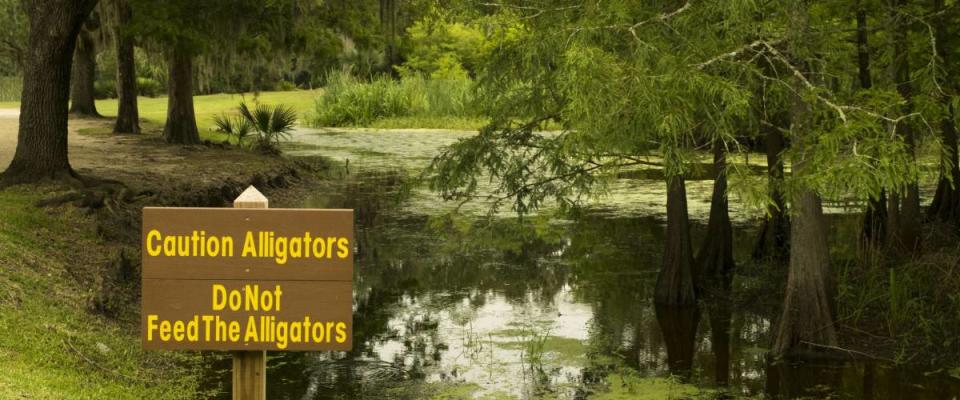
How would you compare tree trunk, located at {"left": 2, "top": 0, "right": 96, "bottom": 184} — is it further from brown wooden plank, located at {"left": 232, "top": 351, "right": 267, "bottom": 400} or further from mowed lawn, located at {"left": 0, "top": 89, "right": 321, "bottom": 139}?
mowed lawn, located at {"left": 0, "top": 89, "right": 321, "bottom": 139}

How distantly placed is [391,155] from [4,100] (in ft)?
70.3

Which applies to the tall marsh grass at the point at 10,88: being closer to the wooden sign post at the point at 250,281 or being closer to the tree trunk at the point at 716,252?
the tree trunk at the point at 716,252

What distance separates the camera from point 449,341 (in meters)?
11.4

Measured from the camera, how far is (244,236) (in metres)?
4.98

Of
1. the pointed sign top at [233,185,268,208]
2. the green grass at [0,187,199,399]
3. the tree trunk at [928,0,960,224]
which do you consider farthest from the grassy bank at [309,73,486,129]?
the pointed sign top at [233,185,268,208]

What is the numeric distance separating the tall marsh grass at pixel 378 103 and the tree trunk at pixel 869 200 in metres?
22.1

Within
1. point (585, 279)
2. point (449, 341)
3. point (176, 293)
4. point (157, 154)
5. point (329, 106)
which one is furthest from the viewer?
point (329, 106)

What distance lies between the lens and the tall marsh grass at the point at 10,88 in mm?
43219

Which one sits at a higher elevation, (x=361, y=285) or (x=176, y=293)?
(x=176, y=293)

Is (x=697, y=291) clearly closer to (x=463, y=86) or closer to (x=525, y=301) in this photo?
(x=525, y=301)

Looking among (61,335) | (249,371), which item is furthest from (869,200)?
(249,371)

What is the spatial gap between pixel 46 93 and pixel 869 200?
9.51 m

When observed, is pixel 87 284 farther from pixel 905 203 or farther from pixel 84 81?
pixel 84 81

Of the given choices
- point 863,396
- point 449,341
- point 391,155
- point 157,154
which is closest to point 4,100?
point 391,155
